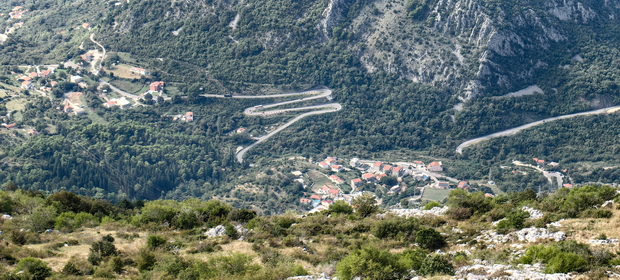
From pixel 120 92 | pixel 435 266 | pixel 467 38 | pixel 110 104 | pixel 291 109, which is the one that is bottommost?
pixel 110 104

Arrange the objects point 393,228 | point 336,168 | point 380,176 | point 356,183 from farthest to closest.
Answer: point 336,168 → point 380,176 → point 356,183 → point 393,228

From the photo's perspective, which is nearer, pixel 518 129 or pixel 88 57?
pixel 518 129

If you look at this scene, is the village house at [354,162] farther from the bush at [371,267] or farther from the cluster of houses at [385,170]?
the bush at [371,267]

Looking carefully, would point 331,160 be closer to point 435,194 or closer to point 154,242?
point 435,194

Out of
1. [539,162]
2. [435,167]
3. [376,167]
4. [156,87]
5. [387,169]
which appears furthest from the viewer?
[156,87]

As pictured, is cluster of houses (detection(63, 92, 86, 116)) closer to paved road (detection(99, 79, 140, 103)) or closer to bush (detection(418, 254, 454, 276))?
paved road (detection(99, 79, 140, 103))

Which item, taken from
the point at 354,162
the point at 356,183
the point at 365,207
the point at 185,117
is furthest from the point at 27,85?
the point at 365,207

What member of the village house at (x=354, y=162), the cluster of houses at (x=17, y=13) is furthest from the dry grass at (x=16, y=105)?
the village house at (x=354, y=162)
